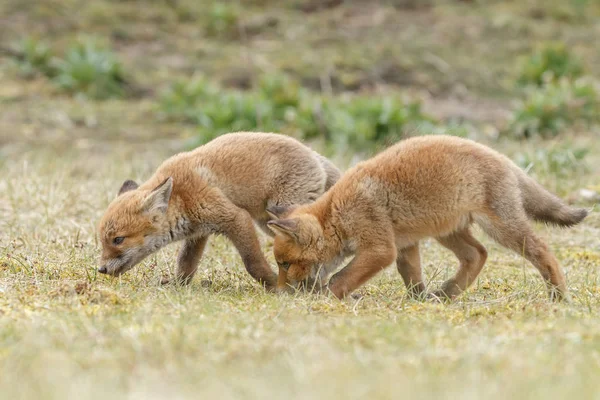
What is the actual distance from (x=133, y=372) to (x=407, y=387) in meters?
1.29

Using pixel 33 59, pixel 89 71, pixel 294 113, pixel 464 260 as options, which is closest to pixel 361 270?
pixel 464 260

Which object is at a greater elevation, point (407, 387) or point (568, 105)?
point (407, 387)

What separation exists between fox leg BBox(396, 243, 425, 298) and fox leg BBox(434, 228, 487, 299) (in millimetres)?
220

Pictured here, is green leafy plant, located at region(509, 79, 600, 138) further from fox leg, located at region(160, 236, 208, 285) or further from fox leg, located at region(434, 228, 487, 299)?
fox leg, located at region(160, 236, 208, 285)

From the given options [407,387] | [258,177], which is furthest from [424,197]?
[407,387]

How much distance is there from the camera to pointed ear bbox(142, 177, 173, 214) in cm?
690

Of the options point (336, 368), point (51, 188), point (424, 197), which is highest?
point (336, 368)

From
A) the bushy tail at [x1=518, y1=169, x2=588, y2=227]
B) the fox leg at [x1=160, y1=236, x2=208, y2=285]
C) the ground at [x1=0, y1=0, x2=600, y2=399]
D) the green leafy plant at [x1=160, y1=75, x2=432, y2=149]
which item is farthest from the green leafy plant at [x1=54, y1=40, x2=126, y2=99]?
the bushy tail at [x1=518, y1=169, x2=588, y2=227]

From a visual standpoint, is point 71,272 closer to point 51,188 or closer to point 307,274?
point 307,274

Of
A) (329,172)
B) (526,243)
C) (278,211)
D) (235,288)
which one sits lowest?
(235,288)

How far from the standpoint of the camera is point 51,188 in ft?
32.0

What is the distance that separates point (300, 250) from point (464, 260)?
1.49m

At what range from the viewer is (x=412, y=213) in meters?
6.85

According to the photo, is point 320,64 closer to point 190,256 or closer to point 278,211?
point 190,256
